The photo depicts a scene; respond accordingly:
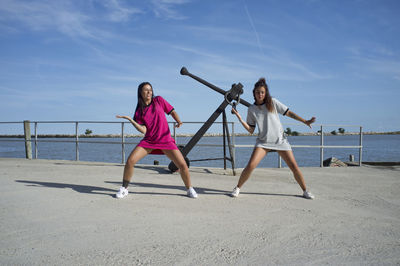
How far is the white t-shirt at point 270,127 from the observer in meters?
4.16

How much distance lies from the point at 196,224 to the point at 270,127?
1.79 metres

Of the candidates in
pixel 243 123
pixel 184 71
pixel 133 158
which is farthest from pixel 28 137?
pixel 243 123

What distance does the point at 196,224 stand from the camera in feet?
9.86

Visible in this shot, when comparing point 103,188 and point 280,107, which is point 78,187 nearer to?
point 103,188

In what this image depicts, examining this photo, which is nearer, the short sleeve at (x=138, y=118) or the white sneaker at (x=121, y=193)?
the white sneaker at (x=121, y=193)

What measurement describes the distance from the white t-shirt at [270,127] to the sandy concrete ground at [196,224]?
0.74m

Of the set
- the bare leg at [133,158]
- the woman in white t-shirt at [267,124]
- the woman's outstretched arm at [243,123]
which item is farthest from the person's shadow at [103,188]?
the woman's outstretched arm at [243,123]

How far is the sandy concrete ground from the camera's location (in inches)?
88.9

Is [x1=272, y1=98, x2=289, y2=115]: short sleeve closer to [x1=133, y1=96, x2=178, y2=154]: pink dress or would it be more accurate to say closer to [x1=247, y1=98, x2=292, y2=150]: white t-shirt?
[x1=247, y1=98, x2=292, y2=150]: white t-shirt

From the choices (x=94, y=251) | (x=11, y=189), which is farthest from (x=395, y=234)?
(x=11, y=189)

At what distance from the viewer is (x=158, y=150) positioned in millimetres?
4336

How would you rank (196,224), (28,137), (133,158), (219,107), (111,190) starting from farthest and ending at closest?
(28,137)
(219,107)
(111,190)
(133,158)
(196,224)

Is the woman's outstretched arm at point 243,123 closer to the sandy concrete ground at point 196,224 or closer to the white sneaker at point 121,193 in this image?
the sandy concrete ground at point 196,224

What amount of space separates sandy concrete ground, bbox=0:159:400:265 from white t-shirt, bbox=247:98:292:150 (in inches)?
29.2
